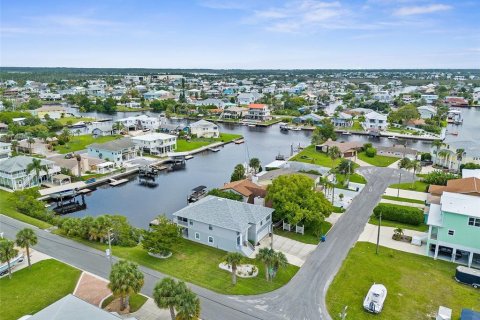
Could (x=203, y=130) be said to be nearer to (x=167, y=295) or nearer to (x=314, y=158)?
(x=314, y=158)

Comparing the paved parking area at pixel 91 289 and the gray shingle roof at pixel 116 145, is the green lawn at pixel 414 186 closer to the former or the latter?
the paved parking area at pixel 91 289

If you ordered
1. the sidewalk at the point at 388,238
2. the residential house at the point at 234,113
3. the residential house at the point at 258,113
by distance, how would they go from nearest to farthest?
the sidewalk at the point at 388,238, the residential house at the point at 258,113, the residential house at the point at 234,113

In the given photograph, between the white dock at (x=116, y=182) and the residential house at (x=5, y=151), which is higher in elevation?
the residential house at (x=5, y=151)

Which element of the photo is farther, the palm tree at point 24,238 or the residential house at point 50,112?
the residential house at point 50,112

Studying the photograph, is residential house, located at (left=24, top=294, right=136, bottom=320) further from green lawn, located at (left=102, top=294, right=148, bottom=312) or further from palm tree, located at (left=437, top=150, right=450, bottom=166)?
palm tree, located at (left=437, top=150, right=450, bottom=166)

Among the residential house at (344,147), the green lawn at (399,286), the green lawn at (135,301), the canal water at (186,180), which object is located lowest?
the canal water at (186,180)

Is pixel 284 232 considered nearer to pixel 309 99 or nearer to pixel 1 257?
pixel 1 257

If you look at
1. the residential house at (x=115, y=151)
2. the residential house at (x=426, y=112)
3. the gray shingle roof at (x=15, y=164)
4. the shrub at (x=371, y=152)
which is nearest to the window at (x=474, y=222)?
the shrub at (x=371, y=152)

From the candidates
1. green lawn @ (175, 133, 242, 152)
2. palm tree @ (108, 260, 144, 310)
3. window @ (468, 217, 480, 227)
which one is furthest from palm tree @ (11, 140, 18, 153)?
window @ (468, 217, 480, 227)
